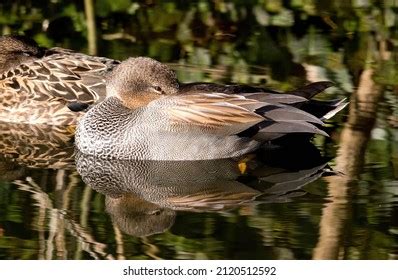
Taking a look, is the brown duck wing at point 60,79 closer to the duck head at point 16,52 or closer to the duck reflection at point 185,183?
the duck head at point 16,52

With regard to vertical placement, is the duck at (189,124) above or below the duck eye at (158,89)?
below

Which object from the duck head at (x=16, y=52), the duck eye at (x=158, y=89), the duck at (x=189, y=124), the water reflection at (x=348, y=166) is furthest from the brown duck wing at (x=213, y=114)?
the duck head at (x=16, y=52)

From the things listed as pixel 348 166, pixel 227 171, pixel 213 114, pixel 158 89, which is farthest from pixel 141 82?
pixel 348 166

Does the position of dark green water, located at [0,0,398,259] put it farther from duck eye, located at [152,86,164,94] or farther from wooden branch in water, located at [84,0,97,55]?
duck eye, located at [152,86,164,94]

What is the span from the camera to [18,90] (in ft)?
37.2

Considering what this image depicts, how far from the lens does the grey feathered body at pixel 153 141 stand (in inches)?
378

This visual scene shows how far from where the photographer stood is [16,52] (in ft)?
38.0

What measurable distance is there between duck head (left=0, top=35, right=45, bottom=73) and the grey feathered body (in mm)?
1861

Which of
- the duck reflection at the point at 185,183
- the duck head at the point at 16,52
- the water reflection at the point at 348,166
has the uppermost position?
the duck head at the point at 16,52

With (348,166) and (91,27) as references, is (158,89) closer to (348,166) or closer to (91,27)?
(348,166)

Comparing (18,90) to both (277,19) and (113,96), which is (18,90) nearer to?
(113,96)

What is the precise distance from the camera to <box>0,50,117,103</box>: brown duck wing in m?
11.1

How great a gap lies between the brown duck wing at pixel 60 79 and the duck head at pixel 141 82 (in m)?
0.86

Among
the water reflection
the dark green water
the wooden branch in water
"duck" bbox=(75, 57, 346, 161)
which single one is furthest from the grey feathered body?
the wooden branch in water
